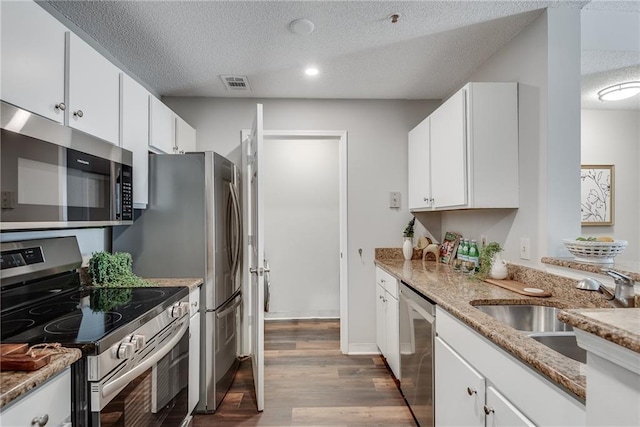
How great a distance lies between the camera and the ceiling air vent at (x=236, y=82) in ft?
8.39

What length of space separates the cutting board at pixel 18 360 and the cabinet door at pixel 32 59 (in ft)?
2.74

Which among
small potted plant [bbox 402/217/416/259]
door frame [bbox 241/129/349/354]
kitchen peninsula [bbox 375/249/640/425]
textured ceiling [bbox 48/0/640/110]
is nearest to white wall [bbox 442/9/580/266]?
textured ceiling [bbox 48/0/640/110]

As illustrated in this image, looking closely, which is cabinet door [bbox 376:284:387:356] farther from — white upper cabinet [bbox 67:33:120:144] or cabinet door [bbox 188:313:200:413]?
white upper cabinet [bbox 67:33:120:144]

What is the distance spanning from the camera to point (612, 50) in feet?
6.32

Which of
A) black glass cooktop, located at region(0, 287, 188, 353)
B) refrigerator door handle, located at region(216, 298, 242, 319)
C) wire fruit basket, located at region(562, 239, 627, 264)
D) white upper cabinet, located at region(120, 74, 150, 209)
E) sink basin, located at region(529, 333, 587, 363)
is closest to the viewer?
black glass cooktop, located at region(0, 287, 188, 353)

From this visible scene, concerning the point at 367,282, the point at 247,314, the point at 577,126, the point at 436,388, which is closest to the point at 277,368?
the point at 247,314

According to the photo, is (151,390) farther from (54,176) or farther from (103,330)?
(54,176)

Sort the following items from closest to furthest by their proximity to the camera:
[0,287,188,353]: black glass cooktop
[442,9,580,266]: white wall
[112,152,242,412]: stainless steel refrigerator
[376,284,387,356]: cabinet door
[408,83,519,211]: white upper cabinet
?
1. [0,287,188,353]: black glass cooktop
2. [442,9,580,266]: white wall
3. [408,83,519,211]: white upper cabinet
4. [112,152,242,412]: stainless steel refrigerator
5. [376,284,387,356]: cabinet door

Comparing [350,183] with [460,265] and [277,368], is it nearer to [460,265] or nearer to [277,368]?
[460,265]

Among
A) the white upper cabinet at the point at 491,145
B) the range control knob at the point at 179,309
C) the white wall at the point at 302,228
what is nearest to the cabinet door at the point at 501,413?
the white upper cabinet at the point at 491,145

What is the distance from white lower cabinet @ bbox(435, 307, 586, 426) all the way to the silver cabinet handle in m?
1.34

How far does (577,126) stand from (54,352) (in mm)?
2450

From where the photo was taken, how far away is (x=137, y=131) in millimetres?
1978

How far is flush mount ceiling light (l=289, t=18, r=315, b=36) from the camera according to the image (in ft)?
5.91
